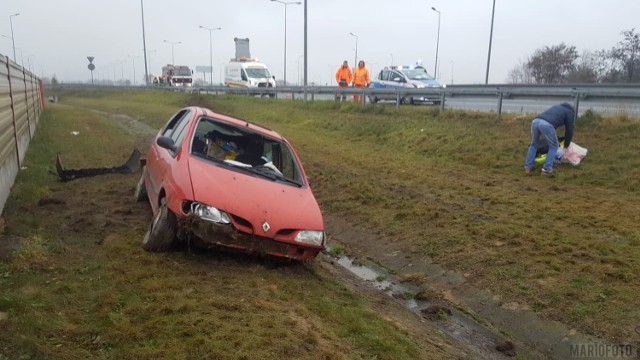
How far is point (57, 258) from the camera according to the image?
14.9 ft

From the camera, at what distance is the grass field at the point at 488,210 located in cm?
470

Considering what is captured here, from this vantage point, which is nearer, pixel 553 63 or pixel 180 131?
pixel 180 131

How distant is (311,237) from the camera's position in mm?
4977

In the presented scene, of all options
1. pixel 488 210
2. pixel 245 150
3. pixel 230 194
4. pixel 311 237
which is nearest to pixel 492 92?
pixel 488 210

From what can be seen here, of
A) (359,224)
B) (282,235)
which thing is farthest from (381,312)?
(359,224)

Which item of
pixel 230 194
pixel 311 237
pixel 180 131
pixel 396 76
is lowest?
pixel 311 237

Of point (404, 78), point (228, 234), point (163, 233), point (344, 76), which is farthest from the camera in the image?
point (344, 76)

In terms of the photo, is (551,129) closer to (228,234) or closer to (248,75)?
(228,234)

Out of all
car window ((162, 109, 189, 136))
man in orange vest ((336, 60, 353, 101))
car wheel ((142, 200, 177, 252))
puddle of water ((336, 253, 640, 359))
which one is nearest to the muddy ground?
puddle of water ((336, 253, 640, 359))

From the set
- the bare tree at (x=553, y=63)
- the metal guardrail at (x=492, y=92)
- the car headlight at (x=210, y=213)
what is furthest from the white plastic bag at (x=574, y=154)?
the bare tree at (x=553, y=63)

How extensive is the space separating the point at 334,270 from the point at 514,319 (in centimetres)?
210

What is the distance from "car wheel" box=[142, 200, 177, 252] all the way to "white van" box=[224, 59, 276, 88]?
32277 millimetres

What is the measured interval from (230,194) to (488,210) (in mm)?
4387

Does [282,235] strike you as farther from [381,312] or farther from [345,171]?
[345,171]
